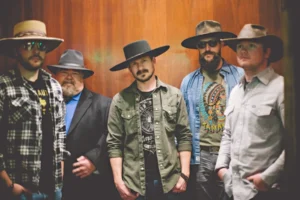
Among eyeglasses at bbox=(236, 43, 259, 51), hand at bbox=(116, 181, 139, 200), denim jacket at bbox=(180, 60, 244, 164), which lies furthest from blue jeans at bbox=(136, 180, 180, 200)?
eyeglasses at bbox=(236, 43, 259, 51)

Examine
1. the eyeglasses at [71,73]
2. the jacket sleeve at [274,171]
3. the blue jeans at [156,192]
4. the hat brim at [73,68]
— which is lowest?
the blue jeans at [156,192]

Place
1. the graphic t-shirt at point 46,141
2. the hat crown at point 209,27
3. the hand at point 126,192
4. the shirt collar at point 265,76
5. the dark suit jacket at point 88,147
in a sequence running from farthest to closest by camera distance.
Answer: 1. the hat crown at point 209,27
2. the dark suit jacket at point 88,147
3. the hand at point 126,192
4. the graphic t-shirt at point 46,141
5. the shirt collar at point 265,76

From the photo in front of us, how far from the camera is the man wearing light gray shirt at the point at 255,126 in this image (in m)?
2.62

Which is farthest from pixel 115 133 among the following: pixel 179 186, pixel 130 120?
pixel 179 186

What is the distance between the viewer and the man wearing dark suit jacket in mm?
3486

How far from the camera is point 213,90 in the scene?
3498 mm

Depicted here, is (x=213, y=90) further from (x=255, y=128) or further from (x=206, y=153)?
(x=255, y=128)

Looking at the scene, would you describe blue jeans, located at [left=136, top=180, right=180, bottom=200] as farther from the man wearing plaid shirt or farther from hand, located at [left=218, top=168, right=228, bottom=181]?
the man wearing plaid shirt

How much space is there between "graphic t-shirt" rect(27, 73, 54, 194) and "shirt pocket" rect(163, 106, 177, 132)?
0.96 metres

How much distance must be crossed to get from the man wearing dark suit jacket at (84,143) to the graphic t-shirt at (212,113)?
3.00ft

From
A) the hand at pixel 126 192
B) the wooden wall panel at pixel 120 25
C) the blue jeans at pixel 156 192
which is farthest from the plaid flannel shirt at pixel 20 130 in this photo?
the wooden wall panel at pixel 120 25

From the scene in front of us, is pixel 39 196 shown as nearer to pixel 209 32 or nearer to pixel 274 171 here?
pixel 274 171

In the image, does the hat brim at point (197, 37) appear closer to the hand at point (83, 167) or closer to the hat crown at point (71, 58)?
the hat crown at point (71, 58)

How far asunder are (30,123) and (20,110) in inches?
4.8
